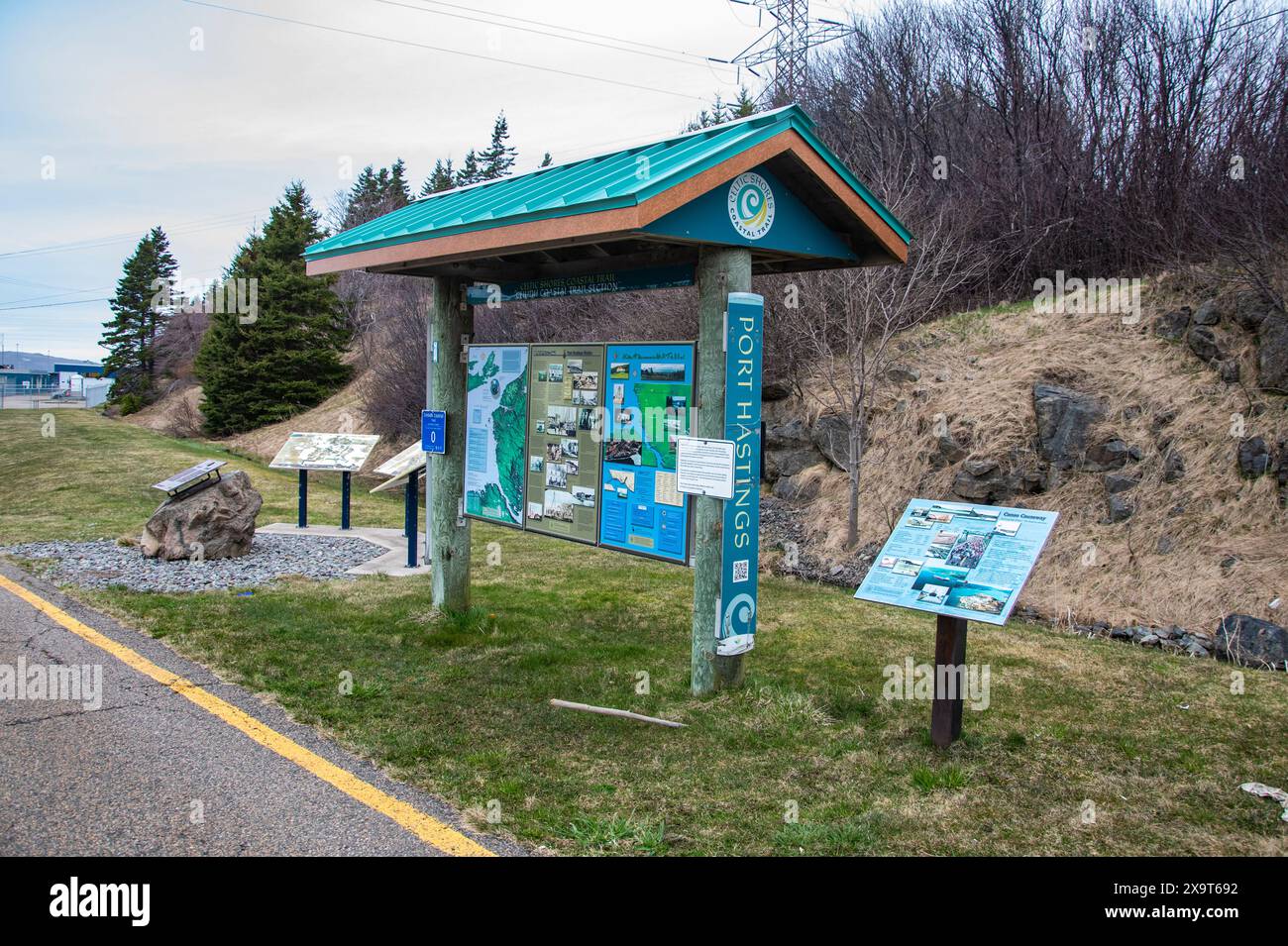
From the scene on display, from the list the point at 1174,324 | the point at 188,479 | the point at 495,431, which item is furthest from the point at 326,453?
the point at 1174,324

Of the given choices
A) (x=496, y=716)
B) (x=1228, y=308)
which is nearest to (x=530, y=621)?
(x=496, y=716)

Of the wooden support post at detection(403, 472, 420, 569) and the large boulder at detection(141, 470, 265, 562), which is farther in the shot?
the wooden support post at detection(403, 472, 420, 569)

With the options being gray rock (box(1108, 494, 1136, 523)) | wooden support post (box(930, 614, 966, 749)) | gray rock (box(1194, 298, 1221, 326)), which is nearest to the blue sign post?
wooden support post (box(930, 614, 966, 749))

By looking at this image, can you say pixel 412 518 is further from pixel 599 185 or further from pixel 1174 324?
pixel 1174 324

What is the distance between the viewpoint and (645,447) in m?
7.09

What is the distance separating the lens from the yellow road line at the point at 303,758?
4.43 meters

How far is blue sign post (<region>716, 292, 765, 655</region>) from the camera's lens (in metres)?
6.29

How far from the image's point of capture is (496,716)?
6168mm

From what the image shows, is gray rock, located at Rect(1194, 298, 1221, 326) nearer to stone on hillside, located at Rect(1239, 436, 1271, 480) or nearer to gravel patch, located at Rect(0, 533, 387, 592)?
stone on hillside, located at Rect(1239, 436, 1271, 480)

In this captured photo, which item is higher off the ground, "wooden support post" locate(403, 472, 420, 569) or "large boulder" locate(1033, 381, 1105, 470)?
"large boulder" locate(1033, 381, 1105, 470)

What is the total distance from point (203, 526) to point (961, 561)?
351 inches

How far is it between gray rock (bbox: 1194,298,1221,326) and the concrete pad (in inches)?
415
